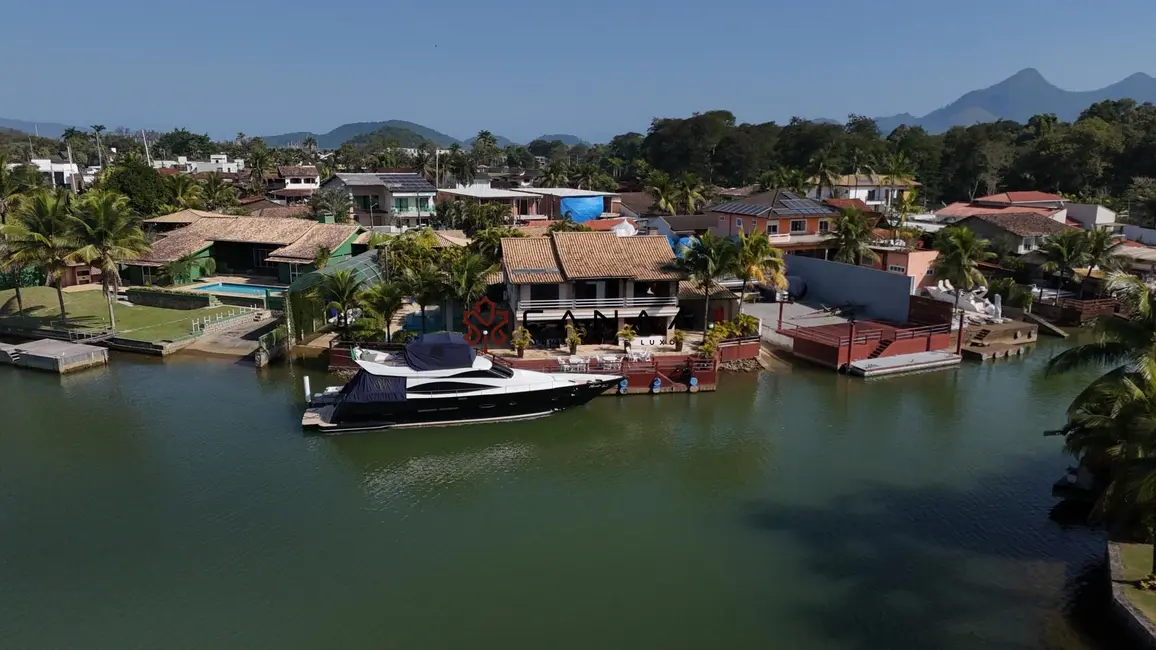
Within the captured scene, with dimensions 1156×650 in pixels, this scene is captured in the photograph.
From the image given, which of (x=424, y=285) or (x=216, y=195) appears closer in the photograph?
(x=424, y=285)

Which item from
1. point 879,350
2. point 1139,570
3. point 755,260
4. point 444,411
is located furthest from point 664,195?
point 1139,570

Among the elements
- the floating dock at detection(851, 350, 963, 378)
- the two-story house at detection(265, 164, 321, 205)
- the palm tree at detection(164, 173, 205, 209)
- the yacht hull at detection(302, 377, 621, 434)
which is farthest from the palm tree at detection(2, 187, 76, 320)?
the two-story house at detection(265, 164, 321, 205)

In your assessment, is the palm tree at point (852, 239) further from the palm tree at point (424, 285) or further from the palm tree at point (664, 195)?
the palm tree at point (664, 195)

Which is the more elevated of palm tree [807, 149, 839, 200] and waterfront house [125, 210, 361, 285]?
palm tree [807, 149, 839, 200]

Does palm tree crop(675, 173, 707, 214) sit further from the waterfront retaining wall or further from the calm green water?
the calm green water

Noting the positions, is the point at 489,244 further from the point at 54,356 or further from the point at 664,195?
the point at 664,195

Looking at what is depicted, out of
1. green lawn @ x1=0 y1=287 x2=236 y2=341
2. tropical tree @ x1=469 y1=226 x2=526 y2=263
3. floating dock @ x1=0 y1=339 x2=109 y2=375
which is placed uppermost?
tropical tree @ x1=469 y1=226 x2=526 y2=263

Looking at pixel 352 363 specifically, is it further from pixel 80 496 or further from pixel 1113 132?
pixel 1113 132
